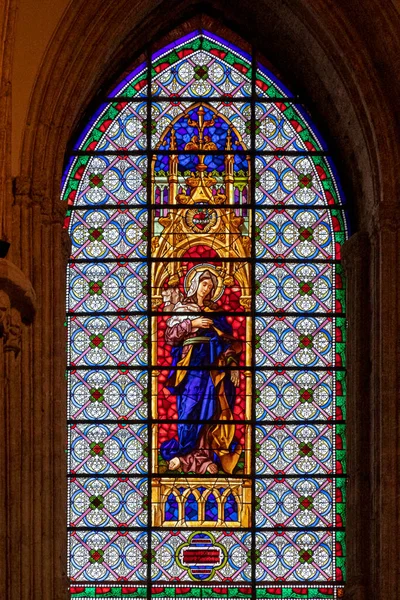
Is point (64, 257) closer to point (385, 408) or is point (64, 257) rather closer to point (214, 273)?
point (214, 273)

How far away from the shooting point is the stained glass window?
1878cm

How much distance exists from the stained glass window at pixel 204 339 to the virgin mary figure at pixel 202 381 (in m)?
0.02

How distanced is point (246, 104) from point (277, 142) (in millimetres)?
462

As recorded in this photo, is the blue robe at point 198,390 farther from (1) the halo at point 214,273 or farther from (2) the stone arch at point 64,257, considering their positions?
(2) the stone arch at point 64,257

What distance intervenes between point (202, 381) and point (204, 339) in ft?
1.26

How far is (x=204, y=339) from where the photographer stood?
62.9ft

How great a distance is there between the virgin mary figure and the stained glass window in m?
0.02

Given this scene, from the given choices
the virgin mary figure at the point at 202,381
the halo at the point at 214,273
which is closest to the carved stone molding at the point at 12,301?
the virgin mary figure at the point at 202,381

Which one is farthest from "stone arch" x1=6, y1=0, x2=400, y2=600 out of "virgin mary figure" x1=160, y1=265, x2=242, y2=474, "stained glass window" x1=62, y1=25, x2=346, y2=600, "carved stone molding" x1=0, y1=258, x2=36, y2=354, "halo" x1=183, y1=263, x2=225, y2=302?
"carved stone molding" x1=0, y1=258, x2=36, y2=354

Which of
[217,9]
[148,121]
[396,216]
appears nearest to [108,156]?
[148,121]

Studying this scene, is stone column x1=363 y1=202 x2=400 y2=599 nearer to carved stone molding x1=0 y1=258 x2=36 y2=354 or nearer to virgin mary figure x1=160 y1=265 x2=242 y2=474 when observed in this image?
virgin mary figure x1=160 y1=265 x2=242 y2=474

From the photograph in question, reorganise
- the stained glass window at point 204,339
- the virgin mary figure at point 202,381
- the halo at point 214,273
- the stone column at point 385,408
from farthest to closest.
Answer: the halo at point 214,273 → the virgin mary figure at point 202,381 → the stained glass window at point 204,339 → the stone column at point 385,408

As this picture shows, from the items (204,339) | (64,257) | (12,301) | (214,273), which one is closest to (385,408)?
(204,339)

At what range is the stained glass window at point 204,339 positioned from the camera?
61.6 feet
